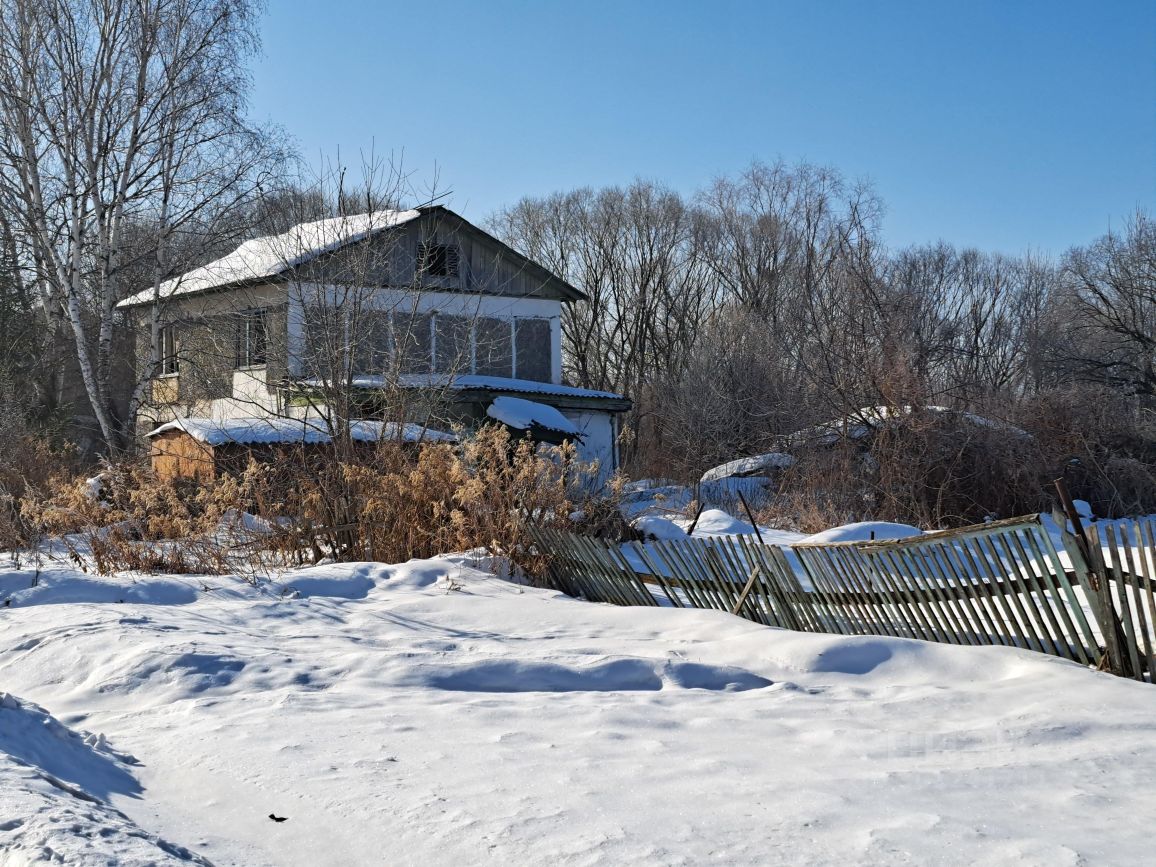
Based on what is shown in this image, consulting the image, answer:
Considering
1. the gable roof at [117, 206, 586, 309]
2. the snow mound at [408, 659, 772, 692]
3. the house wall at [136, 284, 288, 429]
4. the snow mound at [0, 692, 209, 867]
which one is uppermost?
the gable roof at [117, 206, 586, 309]

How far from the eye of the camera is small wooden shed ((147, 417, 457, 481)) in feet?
41.7

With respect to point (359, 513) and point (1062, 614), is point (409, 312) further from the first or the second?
point (1062, 614)

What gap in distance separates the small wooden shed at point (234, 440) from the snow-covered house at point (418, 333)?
360 millimetres

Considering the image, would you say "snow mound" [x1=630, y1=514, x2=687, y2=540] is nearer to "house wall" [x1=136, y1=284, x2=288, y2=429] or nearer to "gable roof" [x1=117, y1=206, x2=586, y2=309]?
"gable roof" [x1=117, y1=206, x2=586, y2=309]

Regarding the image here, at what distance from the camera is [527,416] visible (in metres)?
20.9

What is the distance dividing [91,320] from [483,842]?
74.0 ft

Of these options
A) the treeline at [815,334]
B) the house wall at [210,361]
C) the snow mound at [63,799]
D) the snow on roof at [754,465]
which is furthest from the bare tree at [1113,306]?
the snow mound at [63,799]

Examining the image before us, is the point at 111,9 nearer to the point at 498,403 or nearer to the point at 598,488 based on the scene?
the point at 498,403

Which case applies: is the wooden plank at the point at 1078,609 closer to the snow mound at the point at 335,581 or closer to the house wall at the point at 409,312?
the snow mound at the point at 335,581

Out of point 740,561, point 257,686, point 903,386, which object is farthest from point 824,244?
point 257,686

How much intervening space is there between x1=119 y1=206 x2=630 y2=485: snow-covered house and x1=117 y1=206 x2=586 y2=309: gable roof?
46mm

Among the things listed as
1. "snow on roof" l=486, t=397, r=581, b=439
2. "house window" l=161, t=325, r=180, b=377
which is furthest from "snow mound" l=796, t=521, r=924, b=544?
"house window" l=161, t=325, r=180, b=377

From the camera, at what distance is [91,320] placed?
911 inches

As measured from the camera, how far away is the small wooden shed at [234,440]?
1270cm
